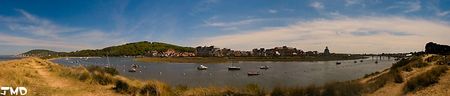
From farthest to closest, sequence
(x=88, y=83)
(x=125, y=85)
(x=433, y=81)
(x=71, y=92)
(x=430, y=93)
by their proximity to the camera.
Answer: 1. (x=88, y=83)
2. (x=125, y=85)
3. (x=71, y=92)
4. (x=433, y=81)
5. (x=430, y=93)

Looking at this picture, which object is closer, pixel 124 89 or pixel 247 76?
pixel 124 89

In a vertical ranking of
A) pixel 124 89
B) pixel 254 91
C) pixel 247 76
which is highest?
pixel 124 89

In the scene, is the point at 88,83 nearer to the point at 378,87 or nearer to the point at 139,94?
the point at 139,94

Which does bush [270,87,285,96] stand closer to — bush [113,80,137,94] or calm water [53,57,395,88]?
calm water [53,57,395,88]

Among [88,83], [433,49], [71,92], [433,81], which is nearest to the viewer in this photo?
[433,81]

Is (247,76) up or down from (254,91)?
down

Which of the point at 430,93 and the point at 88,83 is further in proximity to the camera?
the point at 88,83

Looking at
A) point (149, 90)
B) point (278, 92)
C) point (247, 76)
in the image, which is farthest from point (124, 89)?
point (247, 76)

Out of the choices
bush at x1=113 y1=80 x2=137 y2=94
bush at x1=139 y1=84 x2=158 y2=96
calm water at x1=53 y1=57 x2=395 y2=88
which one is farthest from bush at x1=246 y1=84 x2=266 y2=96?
bush at x1=113 y1=80 x2=137 y2=94

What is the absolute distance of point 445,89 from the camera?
14977 mm

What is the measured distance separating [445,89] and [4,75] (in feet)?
69.6

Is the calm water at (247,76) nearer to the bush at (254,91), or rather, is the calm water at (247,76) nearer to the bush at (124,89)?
the bush at (254,91)

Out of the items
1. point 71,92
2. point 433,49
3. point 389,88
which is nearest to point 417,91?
point 389,88

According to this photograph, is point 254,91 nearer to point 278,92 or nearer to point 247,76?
point 278,92
